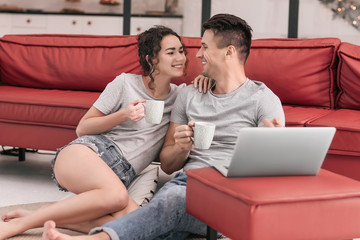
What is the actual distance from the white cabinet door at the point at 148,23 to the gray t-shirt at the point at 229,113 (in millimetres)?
3389

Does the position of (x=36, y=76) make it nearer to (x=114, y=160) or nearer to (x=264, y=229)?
(x=114, y=160)

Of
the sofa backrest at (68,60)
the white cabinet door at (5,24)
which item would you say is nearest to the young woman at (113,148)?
the sofa backrest at (68,60)

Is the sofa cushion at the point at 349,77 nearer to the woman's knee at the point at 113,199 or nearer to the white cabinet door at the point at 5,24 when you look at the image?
the woman's knee at the point at 113,199

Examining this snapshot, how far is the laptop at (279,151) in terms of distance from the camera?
134 centimetres

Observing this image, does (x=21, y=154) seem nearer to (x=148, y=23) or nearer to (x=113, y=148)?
(x=113, y=148)

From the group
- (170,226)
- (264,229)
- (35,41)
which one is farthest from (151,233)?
(35,41)

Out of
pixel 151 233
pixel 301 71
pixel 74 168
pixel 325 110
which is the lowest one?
pixel 151 233

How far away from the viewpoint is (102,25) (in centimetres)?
559

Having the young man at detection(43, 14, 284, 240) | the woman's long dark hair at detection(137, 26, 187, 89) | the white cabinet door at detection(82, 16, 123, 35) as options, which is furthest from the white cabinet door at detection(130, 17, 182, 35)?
the young man at detection(43, 14, 284, 240)

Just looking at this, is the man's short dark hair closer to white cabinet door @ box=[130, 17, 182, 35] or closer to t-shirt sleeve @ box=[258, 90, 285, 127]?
t-shirt sleeve @ box=[258, 90, 285, 127]

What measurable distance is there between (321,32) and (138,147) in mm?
3012

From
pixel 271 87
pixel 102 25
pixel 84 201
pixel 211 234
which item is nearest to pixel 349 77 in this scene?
pixel 271 87

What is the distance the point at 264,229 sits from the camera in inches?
50.6

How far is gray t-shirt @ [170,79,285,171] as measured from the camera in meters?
1.88
